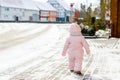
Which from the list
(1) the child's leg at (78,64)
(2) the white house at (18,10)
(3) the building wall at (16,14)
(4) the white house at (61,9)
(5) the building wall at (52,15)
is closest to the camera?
(1) the child's leg at (78,64)

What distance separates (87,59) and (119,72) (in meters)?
3.34

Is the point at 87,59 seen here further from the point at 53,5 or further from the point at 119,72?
the point at 53,5

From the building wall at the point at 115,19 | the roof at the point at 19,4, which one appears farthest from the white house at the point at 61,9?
the building wall at the point at 115,19

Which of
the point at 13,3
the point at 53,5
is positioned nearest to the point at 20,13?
the point at 13,3

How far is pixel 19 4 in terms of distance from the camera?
3548 inches

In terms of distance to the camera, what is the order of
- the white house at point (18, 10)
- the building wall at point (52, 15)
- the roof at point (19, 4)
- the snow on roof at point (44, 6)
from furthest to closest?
the snow on roof at point (44, 6)
the building wall at point (52, 15)
the roof at point (19, 4)
the white house at point (18, 10)

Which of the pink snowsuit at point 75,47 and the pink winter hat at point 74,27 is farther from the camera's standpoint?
the pink winter hat at point 74,27

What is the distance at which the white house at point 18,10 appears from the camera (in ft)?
268

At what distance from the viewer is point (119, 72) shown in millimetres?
9797

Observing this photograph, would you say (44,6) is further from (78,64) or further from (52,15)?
(78,64)

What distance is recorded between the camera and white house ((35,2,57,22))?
99.2m

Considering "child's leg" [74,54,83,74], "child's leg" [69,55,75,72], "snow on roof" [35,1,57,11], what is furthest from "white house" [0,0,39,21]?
"child's leg" [74,54,83,74]

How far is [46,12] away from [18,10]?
1408cm

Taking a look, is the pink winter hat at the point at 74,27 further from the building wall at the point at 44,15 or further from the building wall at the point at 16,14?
the building wall at the point at 44,15
